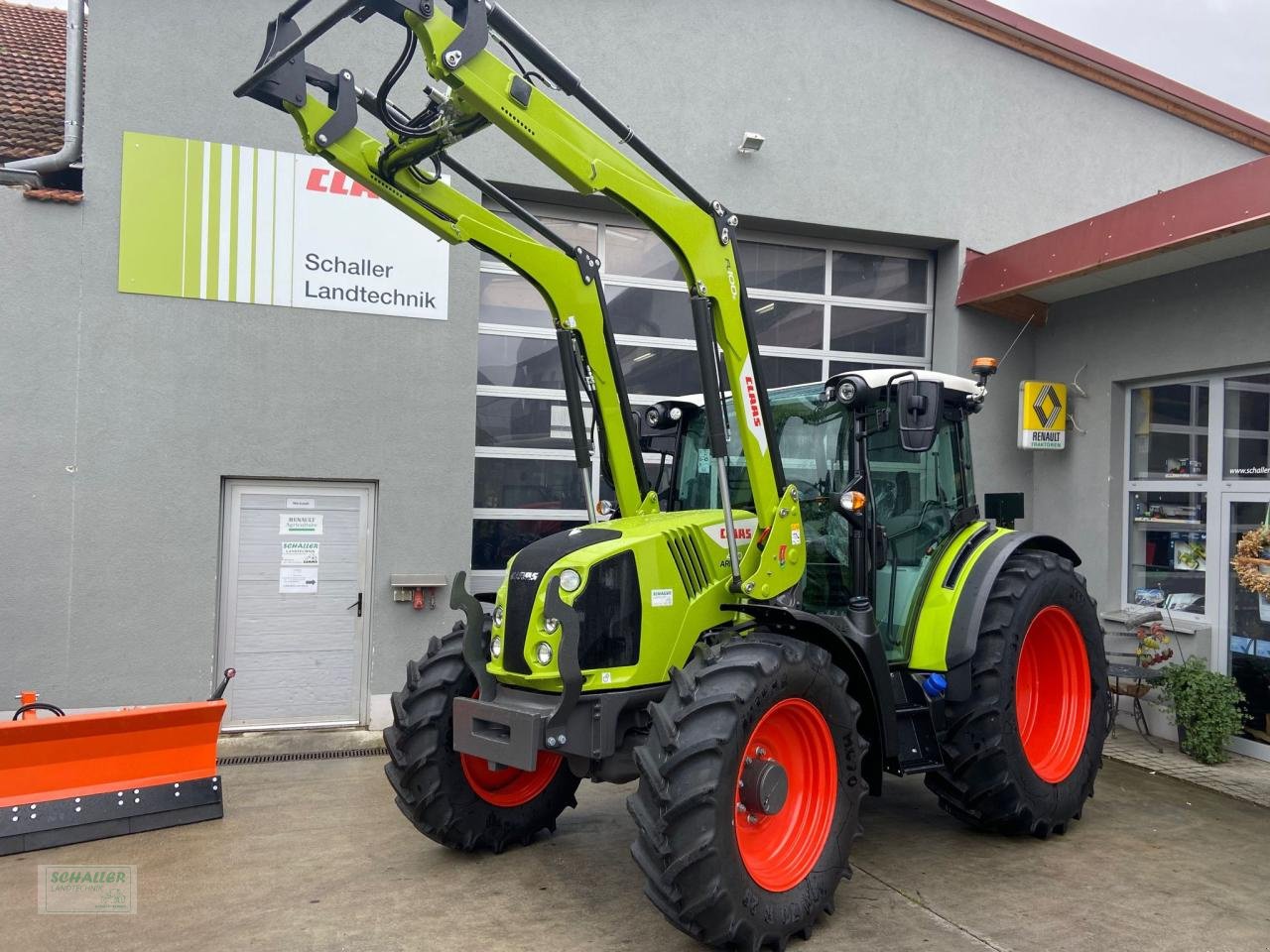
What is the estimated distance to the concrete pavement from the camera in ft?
12.7

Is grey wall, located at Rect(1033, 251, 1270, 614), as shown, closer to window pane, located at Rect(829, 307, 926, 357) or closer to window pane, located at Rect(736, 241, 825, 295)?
window pane, located at Rect(829, 307, 926, 357)

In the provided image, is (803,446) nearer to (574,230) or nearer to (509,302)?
(509,302)

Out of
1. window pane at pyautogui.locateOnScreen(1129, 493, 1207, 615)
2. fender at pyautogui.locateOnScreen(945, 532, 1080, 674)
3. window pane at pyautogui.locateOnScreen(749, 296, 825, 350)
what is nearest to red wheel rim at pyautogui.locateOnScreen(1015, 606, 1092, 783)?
fender at pyautogui.locateOnScreen(945, 532, 1080, 674)

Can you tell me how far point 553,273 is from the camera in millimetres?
4723

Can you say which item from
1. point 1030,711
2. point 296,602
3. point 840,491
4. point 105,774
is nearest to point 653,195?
point 840,491

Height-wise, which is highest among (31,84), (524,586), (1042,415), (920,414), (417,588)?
(31,84)

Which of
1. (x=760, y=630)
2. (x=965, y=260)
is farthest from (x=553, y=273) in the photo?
(x=965, y=260)

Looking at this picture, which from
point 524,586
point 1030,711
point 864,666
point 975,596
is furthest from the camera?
point 1030,711

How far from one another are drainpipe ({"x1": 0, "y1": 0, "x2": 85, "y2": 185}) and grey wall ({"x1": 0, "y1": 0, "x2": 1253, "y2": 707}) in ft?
0.33

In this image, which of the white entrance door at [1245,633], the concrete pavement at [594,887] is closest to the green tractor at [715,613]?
the concrete pavement at [594,887]

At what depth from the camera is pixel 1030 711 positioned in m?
5.45

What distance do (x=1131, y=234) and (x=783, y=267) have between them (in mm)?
2944

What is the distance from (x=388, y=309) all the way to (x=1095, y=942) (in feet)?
19.9

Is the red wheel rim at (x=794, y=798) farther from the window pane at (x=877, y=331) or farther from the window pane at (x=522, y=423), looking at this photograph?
the window pane at (x=877, y=331)
